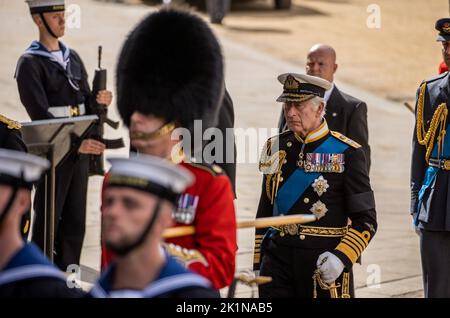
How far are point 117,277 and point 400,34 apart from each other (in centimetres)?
2098

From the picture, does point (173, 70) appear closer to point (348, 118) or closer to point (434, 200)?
point (434, 200)

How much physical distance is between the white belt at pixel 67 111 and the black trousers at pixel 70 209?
0.96ft

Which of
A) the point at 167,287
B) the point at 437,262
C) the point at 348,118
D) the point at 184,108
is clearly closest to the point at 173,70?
the point at 184,108

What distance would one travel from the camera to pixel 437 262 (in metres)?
6.76

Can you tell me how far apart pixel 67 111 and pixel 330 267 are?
2913mm

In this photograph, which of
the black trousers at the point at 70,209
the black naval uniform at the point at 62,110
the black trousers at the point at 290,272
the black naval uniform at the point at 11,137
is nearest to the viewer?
the black trousers at the point at 290,272

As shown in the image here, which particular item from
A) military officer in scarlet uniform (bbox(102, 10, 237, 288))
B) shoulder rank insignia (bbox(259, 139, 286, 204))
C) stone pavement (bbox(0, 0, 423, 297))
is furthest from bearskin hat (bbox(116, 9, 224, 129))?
stone pavement (bbox(0, 0, 423, 297))

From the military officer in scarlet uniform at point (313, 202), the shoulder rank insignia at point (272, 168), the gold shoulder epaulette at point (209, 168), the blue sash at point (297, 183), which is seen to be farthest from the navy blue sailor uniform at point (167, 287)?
the shoulder rank insignia at point (272, 168)

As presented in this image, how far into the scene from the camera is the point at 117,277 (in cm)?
363

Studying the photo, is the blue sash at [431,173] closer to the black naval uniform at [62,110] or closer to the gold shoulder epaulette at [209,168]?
the black naval uniform at [62,110]

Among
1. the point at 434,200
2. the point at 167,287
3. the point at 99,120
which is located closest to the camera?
the point at 167,287

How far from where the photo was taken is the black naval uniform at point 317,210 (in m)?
5.86
